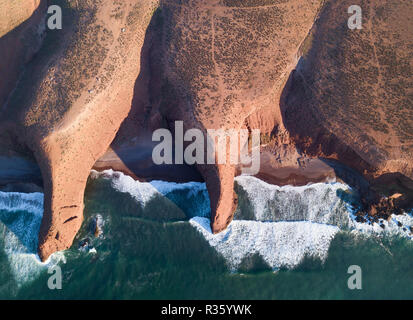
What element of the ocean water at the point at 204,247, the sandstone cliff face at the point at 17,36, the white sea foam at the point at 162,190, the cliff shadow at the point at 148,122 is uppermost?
the sandstone cliff face at the point at 17,36

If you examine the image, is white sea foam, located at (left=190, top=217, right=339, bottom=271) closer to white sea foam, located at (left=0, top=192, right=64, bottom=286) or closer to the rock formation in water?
the rock formation in water

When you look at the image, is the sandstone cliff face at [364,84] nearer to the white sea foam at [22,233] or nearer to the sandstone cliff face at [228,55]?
the sandstone cliff face at [228,55]

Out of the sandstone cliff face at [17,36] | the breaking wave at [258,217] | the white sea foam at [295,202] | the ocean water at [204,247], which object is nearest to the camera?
the sandstone cliff face at [17,36]

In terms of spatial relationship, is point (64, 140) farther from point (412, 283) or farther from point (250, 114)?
point (412, 283)

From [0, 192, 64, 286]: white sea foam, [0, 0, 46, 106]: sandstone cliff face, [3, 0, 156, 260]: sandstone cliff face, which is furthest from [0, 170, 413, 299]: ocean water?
[0, 0, 46, 106]: sandstone cliff face

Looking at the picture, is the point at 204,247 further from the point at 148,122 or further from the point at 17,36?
the point at 17,36

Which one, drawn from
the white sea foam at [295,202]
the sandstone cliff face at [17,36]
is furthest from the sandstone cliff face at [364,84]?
the sandstone cliff face at [17,36]
